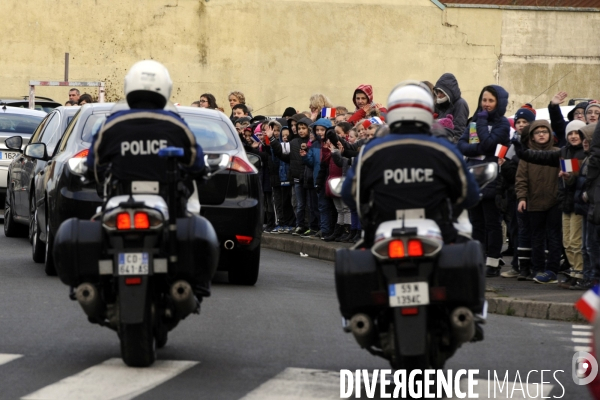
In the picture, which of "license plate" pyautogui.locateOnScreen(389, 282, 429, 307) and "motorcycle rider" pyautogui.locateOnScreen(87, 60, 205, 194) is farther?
"motorcycle rider" pyautogui.locateOnScreen(87, 60, 205, 194)

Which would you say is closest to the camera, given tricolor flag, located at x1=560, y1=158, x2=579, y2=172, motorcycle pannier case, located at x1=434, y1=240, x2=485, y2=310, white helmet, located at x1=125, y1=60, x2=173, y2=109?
motorcycle pannier case, located at x1=434, y1=240, x2=485, y2=310

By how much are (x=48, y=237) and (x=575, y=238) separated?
17.3 feet

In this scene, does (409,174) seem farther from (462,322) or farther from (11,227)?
(11,227)

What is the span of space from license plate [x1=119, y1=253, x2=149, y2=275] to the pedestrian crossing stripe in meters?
0.98

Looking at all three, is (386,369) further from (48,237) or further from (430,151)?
(48,237)

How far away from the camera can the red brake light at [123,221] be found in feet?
26.5

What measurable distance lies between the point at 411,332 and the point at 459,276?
41 centimetres

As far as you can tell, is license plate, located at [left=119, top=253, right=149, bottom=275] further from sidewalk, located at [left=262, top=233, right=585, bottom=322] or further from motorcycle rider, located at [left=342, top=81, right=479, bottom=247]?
sidewalk, located at [left=262, top=233, right=585, bottom=322]

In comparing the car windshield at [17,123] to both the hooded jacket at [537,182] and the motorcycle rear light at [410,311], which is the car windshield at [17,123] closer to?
the hooded jacket at [537,182]

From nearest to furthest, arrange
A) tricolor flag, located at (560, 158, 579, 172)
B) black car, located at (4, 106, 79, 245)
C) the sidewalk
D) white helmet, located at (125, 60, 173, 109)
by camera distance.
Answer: white helmet, located at (125, 60, 173, 109)
the sidewalk
tricolor flag, located at (560, 158, 579, 172)
black car, located at (4, 106, 79, 245)

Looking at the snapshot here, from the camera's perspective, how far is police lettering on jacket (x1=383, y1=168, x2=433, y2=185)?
7539 mm

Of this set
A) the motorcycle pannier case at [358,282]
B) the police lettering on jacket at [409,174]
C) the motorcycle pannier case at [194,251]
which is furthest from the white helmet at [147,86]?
the motorcycle pannier case at [358,282]

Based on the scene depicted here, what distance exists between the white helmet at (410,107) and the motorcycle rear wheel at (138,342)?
1.80 meters

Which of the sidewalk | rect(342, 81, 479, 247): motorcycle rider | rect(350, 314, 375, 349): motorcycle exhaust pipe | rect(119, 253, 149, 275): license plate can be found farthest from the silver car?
rect(350, 314, 375, 349): motorcycle exhaust pipe
